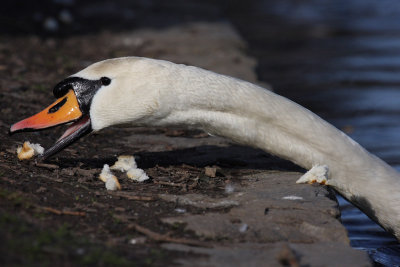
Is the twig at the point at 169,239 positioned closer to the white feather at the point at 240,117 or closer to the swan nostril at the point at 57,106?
the white feather at the point at 240,117

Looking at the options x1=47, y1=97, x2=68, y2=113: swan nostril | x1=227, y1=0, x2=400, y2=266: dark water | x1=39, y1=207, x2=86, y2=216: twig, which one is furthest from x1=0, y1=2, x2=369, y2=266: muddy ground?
x1=227, y1=0, x2=400, y2=266: dark water

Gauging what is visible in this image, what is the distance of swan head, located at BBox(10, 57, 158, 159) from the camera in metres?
5.34

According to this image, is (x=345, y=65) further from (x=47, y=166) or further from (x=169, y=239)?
(x=169, y=239)

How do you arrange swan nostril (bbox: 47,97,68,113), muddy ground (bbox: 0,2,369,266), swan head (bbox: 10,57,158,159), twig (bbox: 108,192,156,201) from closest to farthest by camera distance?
muddy ground (bbox: 0,2,369,266) < twig (bbox: 108,192,156,201) < swan head (bbox: 10,57,158,159) < swan nostril (bbox: 47,97,68,113)

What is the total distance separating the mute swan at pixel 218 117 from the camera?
211 inches

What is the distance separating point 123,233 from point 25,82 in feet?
14.3

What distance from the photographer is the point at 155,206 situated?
501 cm

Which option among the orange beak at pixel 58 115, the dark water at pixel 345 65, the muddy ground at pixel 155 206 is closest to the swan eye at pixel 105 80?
the orange beak at pixel 58 115

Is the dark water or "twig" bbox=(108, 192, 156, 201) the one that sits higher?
the dark water

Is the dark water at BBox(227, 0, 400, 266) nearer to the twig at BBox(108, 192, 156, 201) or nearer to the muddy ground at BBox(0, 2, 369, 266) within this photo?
the muddy ground at BBox(0, 2, 369, 266)

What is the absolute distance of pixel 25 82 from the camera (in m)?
8.42

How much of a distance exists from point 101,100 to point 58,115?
0.34 m

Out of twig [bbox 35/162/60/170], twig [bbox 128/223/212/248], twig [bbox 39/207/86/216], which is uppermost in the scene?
twig [bbox 35/162/60/170]

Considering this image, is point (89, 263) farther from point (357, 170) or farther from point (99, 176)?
point (357, 170)
